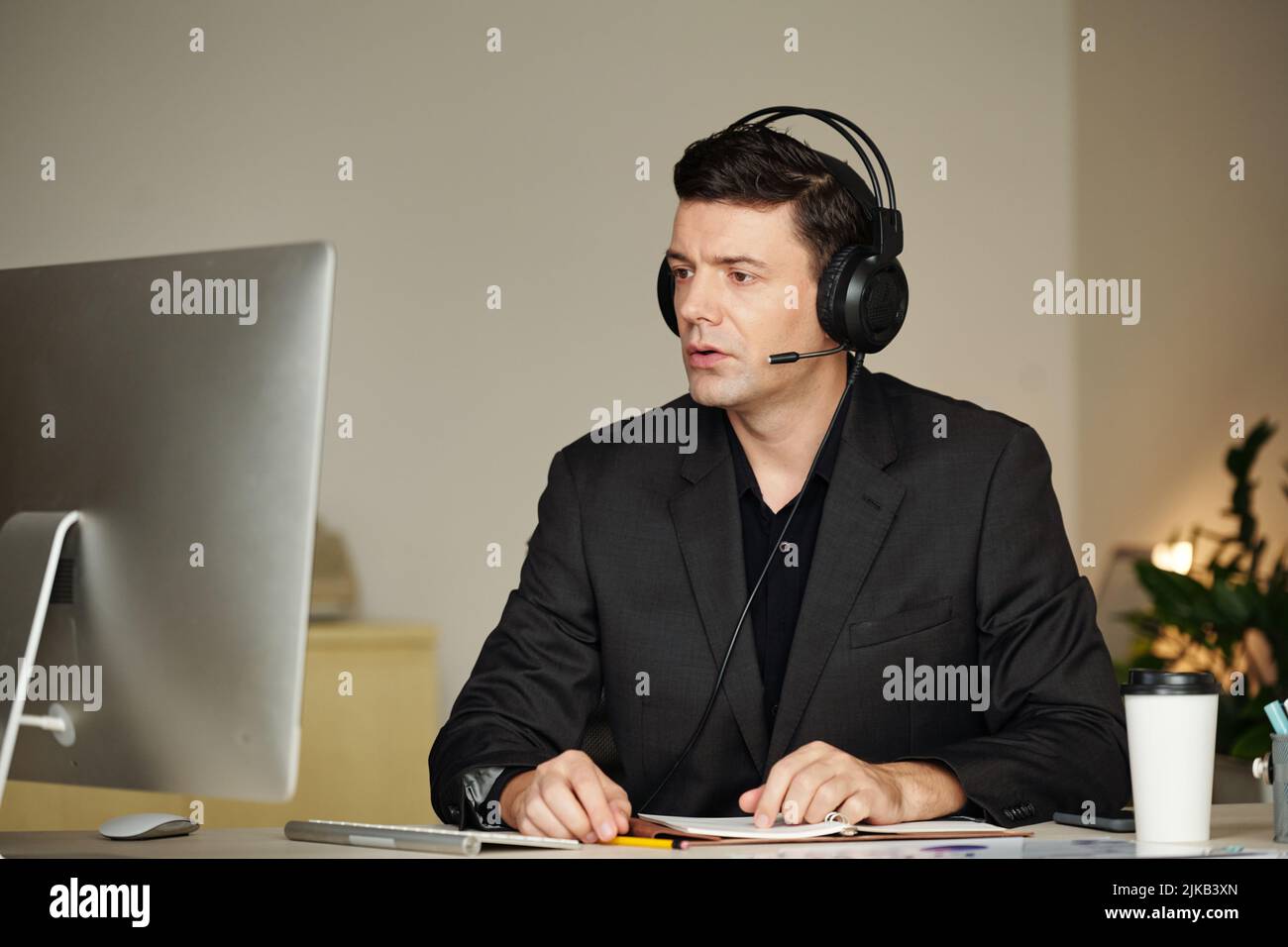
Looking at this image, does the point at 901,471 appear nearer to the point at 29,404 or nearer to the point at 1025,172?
the point at 29,404

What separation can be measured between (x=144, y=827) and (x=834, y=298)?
101 centimetres

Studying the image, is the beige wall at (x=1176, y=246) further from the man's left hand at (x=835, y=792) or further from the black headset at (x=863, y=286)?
the man's left hand at (x=835, y=792)

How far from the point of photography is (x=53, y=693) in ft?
3.54

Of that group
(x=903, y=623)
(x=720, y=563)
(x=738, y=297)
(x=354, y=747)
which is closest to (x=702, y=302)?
(x=738, y=297)

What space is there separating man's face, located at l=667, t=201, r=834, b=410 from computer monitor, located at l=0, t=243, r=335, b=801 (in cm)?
86

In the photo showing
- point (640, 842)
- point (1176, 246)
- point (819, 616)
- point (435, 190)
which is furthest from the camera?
point (1176, 246)

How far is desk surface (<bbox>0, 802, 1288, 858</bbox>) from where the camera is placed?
3.61 ft

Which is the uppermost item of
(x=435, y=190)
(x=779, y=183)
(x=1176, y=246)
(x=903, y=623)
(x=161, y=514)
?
(x=435, y=190)

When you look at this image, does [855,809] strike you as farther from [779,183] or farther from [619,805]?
[779,183]

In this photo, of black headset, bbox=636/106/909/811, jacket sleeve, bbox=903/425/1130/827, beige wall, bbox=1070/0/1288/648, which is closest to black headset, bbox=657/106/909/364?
black headset, bbox=636/106/909/811

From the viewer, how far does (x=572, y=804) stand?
1.22 metres

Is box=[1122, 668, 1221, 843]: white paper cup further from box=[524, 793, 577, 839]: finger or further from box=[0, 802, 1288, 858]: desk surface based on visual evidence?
box=[524, 793, 577, 839]: finger
